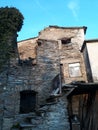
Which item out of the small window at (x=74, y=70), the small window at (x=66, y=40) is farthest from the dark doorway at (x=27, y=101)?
the small window at (x=66, y=40)

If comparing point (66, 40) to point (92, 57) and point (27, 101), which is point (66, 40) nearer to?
point (92, 57)

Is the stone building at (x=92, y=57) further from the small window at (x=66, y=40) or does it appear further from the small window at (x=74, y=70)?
the small window at (x=66, y=40)

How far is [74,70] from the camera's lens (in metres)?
16.5

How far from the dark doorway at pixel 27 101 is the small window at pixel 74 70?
236 inches

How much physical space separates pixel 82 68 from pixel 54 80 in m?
5.78

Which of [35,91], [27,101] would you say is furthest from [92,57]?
[27,101]

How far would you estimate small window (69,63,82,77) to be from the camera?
16.2 metres

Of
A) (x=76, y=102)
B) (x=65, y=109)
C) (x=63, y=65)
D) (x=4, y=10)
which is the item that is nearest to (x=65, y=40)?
(x=63, y=65)

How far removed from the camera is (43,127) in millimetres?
8273

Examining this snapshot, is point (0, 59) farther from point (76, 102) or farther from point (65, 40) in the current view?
point (65, 40)

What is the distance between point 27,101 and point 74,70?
22.1 feet

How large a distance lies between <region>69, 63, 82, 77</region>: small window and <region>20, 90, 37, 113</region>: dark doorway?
19.6ft

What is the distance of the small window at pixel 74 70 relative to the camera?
16188 millimetres

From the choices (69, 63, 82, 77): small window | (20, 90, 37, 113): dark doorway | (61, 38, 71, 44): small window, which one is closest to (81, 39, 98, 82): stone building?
(69, 63, 82, 77): small window
